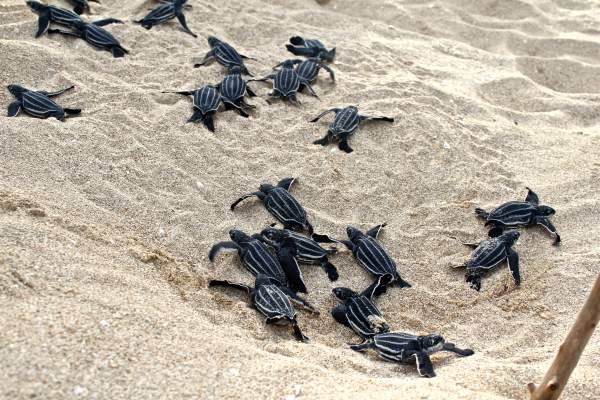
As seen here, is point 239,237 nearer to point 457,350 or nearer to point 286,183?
point 286,183

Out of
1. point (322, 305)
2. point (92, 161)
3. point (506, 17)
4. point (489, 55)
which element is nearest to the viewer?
point (322, 305)

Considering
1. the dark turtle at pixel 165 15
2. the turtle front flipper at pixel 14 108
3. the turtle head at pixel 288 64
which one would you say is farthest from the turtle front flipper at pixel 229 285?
the dark turtle at pixel 165 15

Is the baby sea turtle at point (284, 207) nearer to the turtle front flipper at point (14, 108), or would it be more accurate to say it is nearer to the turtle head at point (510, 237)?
the turtle head at point (510, 237)

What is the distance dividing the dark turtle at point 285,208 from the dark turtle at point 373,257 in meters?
0.17

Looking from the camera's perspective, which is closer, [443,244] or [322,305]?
[322,305]

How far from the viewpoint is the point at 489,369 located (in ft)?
6.88

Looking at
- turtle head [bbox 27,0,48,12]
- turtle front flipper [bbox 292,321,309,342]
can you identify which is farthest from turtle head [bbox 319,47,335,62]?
turtle front flipper [bbox 292,321,309,342]

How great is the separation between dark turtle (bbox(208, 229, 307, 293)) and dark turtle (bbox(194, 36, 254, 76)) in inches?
59.0

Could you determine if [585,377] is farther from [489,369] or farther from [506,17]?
[506,17]

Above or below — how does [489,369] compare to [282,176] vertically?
above

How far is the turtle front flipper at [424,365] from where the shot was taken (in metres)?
2.10

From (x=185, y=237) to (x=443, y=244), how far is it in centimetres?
119

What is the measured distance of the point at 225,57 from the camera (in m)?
3.81

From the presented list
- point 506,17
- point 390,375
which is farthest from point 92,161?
point 506,17
